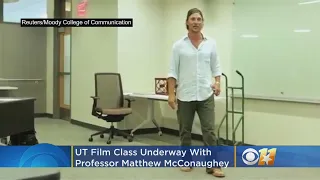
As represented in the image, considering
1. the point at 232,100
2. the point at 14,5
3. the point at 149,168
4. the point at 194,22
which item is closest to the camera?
the point at 194,22

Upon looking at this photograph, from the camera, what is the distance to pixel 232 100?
4.16 m

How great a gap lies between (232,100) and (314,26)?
3.93 feet

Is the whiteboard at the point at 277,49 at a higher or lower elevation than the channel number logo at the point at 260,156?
higher

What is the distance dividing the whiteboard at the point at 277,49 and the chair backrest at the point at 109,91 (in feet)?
5.10

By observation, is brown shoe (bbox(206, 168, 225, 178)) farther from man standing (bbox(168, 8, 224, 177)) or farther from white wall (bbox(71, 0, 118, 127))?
white wall (bbox(71, 0, 118, 127))

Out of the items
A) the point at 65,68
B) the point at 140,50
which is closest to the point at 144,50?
the point at 140,50

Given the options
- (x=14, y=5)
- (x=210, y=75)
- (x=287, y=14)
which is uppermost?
(x=14, y=5)

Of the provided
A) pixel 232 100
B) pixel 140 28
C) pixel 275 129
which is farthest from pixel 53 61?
pixel 275 129

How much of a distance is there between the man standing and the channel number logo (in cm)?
59

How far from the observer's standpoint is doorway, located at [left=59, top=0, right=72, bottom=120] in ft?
22.0

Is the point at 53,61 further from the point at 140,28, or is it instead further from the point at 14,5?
the point at 140,28

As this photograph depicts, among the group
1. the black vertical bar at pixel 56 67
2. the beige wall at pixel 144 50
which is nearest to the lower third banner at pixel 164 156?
the beige wall at pixel 144 50

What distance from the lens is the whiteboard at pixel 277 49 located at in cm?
348

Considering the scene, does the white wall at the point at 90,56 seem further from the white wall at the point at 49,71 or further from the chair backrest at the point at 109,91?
the white wall at the point at 49,71
